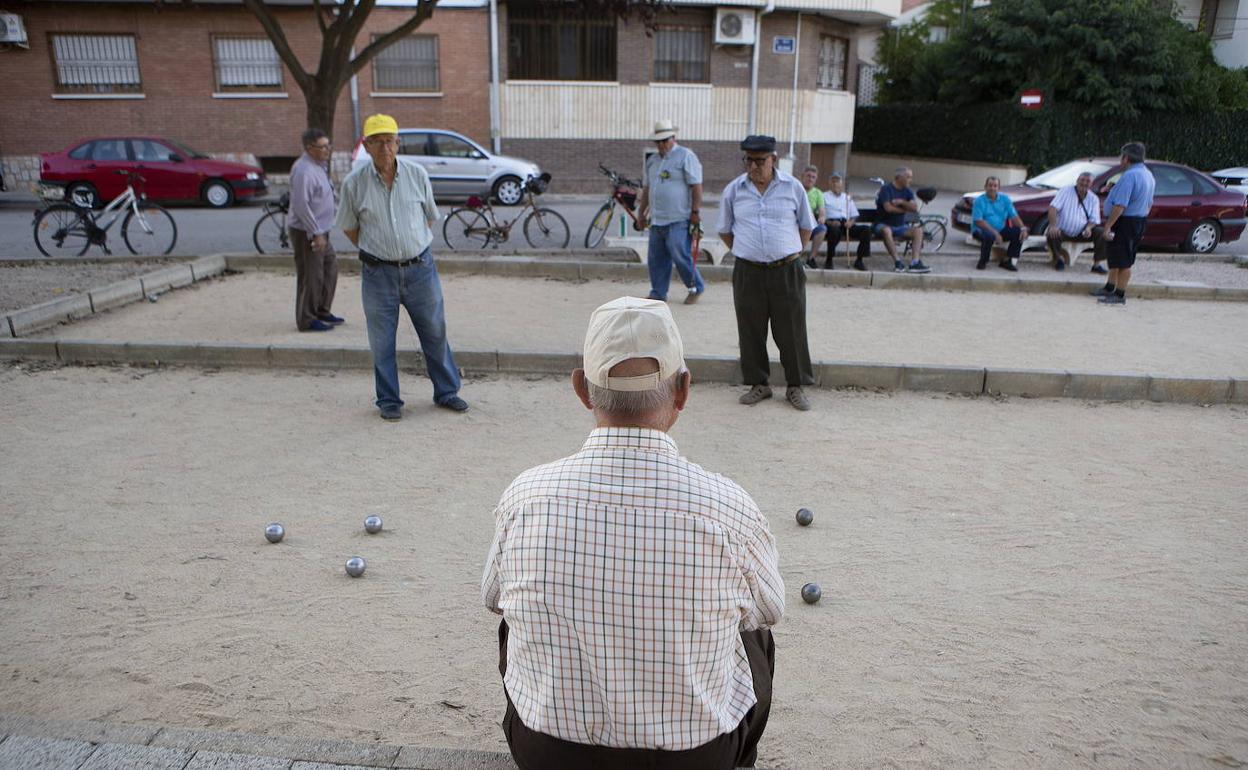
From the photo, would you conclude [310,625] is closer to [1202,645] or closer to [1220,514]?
[1202,645]

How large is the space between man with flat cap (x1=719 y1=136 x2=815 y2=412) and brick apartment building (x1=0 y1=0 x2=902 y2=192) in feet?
60.2

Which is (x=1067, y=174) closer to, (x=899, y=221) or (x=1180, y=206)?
(x=1180, y=206)

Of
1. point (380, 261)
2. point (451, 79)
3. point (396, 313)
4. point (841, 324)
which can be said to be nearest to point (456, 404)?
point (396, 313)

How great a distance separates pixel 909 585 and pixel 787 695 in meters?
1.12

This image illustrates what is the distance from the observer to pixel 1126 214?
10.3m

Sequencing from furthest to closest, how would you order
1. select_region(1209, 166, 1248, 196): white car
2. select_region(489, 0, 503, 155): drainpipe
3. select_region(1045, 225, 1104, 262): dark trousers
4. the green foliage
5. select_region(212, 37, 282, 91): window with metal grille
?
the green foliage
select_region(212, 37, 282, 91): window with metal grille
select_region(489, 0, 503, 155): drainpipe
select_region(1209, 166, 1248, 196): white car
select_region(1045, 225, 1104, 262): dark trousers

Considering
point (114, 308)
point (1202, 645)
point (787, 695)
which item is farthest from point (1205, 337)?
point (114, 308)

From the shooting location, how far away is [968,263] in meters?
13.9

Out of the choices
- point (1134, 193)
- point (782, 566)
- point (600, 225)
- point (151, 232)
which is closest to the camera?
point (782, 566)

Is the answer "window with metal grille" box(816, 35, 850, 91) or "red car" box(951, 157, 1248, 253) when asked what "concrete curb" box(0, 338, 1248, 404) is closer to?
"red car" box(951, 157, 1248, 253)

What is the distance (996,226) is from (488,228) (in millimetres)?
7327

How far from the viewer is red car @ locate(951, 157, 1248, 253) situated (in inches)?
591

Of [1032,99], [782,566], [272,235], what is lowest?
[782,566]

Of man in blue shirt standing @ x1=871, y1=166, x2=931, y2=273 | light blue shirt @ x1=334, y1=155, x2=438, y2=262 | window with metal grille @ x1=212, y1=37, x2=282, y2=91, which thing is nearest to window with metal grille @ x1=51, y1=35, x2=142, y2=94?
window with metal grille @ x1=212, y1=37, x2=282, y2=91
